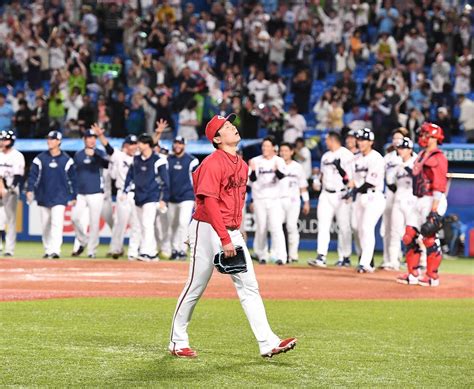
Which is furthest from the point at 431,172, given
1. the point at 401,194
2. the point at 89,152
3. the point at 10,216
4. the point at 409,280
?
the point at 10,216

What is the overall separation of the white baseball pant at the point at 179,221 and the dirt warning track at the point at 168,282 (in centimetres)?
146

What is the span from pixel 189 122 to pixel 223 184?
1708 centimetres

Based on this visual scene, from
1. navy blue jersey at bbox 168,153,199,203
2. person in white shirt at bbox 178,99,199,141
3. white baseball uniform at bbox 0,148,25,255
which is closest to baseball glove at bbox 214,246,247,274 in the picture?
navy blue jersey at bbox 168,153,199,203

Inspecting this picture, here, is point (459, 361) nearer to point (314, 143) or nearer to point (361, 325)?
point (361, 325)

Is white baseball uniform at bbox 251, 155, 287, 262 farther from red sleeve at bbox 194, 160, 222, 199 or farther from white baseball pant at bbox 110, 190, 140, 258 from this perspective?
red sleeve at bbox 194, 160, 222, 199

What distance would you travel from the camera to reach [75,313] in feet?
36.0

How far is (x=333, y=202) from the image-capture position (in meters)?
18.1

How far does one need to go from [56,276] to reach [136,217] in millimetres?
4036

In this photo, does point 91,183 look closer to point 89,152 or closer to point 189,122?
point 89,152

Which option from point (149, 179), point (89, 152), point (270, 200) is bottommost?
point (270, 200)

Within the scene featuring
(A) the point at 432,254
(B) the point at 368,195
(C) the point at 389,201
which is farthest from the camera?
(C) the point at 389,201

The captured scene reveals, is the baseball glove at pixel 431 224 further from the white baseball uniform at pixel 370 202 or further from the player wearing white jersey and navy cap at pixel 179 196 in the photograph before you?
the player wearing white jersey and navy cap at pixel 179 196

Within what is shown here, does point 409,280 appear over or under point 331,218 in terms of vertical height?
under

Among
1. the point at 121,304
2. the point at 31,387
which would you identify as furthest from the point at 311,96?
the point at 31,387
